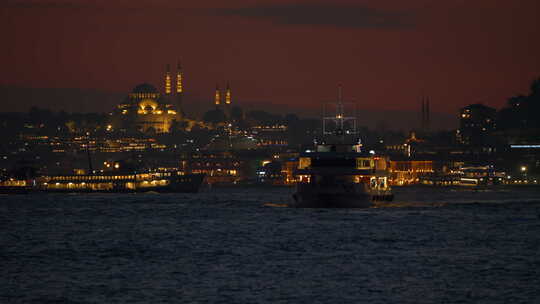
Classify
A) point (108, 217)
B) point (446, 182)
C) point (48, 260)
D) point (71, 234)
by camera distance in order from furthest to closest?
1. point (446, 182)
2. point (108, 217)
3. point (71, 234)
4. point (48, 260)

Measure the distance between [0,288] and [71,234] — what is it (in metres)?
25.0

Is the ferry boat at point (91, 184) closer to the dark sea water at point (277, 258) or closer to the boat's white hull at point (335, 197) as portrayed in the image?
the dark sea water at point (277, 258)

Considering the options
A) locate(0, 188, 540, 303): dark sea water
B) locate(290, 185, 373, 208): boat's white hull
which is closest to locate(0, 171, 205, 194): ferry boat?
locate(0, 188, 540, 303): dark sea water

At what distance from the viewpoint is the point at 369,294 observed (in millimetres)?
39531

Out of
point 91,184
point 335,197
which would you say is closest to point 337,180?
point 335,197

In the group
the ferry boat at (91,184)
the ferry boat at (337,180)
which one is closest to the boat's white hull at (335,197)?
the ferry boat at (337,180)

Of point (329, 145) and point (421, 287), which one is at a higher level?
point (329, 145)

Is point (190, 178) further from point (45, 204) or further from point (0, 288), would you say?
point (0, 288)

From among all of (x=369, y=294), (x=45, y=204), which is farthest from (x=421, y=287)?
(x=45, y=204)

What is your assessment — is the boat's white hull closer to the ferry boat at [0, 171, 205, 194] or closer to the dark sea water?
the dark sea water

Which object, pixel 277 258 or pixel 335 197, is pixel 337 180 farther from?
pixel 277 258

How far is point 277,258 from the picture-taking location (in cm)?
5028

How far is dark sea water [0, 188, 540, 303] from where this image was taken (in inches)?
1560

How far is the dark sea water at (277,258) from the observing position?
130 feet
